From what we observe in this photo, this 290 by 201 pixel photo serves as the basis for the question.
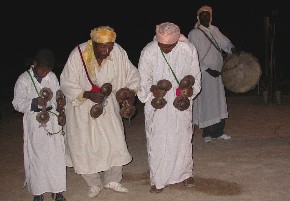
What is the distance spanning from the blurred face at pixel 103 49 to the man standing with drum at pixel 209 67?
2.65m

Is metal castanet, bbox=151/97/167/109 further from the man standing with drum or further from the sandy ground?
the man standing with drum

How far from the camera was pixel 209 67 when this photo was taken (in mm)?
7309

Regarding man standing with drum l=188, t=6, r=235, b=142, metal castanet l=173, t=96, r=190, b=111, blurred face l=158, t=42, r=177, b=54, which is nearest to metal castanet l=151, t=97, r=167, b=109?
metal castanet l=173, t=96, r=190, b=111

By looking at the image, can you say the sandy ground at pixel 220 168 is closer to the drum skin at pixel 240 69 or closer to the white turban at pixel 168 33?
the drum skin at pixel 240 69

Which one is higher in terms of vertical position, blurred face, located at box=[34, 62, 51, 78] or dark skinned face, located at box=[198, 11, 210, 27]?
dark skinned face, located at box=[198, 11, 210, 27]

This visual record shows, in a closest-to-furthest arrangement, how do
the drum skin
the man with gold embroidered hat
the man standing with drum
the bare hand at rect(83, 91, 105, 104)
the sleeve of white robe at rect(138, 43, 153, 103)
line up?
the bare hand at rect(83, 91, 105, 104) < the man with gold embroidered hat < the sleeve of white robe at rect(138, 43, 153, 103) < the man standing with drum < the drum skin

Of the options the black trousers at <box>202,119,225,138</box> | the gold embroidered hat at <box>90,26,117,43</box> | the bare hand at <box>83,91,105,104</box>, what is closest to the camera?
the gold embroidered hat at <box>90,26,117,43</box>

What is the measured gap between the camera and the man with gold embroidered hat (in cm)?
500

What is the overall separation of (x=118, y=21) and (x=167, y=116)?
29.0 meters

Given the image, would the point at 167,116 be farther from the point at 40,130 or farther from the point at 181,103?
the point at 40,130

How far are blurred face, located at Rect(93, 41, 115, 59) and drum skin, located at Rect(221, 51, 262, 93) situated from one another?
10.1 ft

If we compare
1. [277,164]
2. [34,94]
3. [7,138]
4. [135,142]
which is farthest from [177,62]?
[7,138]

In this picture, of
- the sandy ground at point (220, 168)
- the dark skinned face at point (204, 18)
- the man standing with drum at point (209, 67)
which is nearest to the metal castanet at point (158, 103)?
the sandy ground at point (220, 168)

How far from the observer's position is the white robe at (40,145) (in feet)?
16.1
